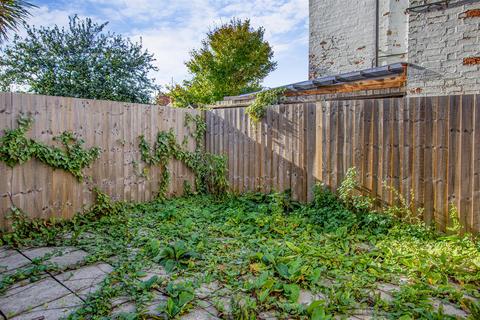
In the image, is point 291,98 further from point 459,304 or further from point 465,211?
point 459,304

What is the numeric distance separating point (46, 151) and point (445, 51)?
18.5 ft

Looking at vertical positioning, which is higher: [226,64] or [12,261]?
[226,64]

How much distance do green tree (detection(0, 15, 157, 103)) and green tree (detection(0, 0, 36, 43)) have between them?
1934 mm

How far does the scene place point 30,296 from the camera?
2119 millimetres

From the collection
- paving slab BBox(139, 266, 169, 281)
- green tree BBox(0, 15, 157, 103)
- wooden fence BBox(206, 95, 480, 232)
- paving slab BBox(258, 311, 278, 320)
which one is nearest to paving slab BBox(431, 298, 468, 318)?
paving slab BBox(258, 311, 278, 320)

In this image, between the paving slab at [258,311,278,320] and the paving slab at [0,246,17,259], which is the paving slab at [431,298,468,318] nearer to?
the paving slab at [258,311,278,320]

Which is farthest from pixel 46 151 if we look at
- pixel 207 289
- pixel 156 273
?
pixel 207 289

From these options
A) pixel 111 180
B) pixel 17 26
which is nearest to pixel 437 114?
pixel 111 180

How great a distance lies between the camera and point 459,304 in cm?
204

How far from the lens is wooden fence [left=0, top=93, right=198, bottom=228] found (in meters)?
3.36

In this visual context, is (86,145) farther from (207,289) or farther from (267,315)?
(267,315)

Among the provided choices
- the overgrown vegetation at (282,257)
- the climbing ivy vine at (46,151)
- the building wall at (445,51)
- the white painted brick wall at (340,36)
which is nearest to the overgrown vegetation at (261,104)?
the overgrown vegetation at (282,257)

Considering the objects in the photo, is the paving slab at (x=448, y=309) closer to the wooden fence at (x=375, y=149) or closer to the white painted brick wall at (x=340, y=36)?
the wooden fence at (x=375, y=149)

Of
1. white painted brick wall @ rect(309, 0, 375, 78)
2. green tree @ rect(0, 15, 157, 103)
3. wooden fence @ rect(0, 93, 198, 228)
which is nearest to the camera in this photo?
wooden fence @ rect(0, 93, 198, 228)
